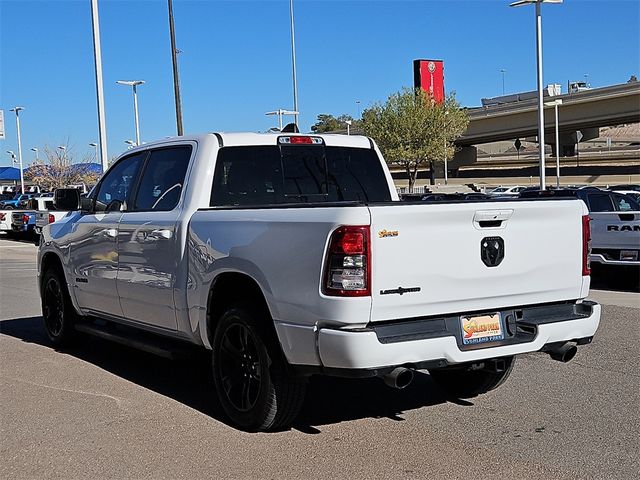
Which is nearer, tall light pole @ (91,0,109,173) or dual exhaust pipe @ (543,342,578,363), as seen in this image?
Result: dual exhaust pipe @ (543,342,578,363)

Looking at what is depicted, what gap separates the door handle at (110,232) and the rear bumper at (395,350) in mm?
2971

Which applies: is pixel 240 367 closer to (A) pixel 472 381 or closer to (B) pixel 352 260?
(B) pixel 352 260

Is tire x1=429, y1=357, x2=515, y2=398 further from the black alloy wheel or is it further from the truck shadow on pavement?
the black alloy wheel

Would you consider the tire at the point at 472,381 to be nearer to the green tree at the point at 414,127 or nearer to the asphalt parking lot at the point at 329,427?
the asphalt parking lot at the point at 329,427

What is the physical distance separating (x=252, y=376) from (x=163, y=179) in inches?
82.3

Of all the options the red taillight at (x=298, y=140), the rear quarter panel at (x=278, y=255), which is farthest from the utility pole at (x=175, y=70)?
the rear quarter panel at (x=278, y=255)

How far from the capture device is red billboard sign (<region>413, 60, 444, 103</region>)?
9381cm

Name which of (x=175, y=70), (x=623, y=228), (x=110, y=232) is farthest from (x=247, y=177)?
(x=175, y=70)

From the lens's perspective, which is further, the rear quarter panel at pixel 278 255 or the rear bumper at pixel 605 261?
the rear bumper at pixel 605 261

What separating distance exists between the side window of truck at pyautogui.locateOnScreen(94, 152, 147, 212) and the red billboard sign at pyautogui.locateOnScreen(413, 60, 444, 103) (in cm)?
8688

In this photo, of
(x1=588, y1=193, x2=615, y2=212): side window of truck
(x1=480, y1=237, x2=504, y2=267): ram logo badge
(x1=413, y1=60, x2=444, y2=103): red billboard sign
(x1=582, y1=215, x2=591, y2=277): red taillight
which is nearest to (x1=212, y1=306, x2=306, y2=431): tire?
(x1=480, y1=237, x2=504, y2=267): ram logo badge

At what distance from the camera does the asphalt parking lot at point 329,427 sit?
5055mm

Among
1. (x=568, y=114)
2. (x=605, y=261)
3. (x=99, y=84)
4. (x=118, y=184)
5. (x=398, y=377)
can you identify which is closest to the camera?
(x=398, y=377)

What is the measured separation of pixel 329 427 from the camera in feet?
19.3
